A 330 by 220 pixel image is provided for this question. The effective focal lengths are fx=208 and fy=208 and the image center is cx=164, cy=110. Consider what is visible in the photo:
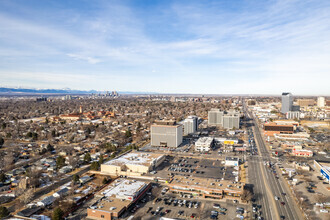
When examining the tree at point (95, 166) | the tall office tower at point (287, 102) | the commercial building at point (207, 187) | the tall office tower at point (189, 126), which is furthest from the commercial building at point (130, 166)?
the tall office tower at point (287, 102)

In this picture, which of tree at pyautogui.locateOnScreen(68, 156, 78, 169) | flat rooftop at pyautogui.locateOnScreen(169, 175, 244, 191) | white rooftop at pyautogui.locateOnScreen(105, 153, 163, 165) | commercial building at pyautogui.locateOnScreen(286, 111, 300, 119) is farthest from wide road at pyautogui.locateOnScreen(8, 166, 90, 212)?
commercial building at pyautogui.locateOnScreen(286, 111, 300, 119)

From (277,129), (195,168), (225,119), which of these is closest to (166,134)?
(195,168)

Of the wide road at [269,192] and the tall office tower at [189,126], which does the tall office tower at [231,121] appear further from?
the wide road at [269,192]

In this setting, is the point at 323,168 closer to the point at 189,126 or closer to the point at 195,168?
the point at 195,168

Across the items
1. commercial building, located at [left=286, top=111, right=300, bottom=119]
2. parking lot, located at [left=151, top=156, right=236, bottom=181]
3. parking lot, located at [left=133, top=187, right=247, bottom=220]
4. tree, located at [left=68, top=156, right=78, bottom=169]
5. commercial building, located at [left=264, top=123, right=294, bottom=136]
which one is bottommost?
parking lot, located at [left=133, top=187, right=247, bottom=220]

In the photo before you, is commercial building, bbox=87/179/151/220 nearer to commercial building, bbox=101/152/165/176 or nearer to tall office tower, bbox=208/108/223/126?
commercial building, bbox=101/152/165/176

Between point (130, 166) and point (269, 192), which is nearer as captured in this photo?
point (269, 192)
